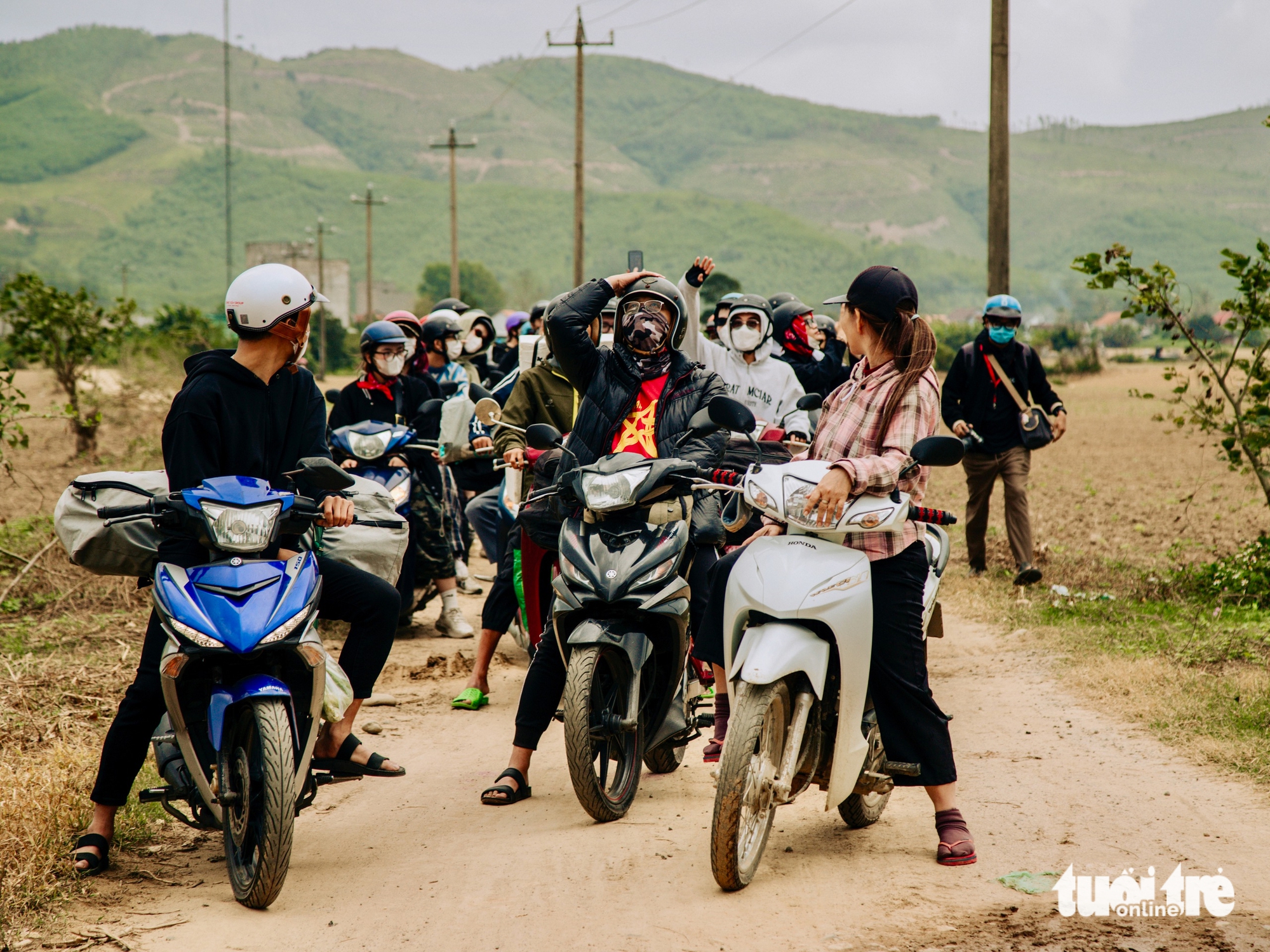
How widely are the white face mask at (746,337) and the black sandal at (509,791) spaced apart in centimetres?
355

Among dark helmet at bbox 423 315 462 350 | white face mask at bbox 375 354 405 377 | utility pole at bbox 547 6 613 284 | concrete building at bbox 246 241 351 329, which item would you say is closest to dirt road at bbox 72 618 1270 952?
white face mask at bbox 375 354 405 377

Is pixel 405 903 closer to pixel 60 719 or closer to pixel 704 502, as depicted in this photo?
pixel 704 502

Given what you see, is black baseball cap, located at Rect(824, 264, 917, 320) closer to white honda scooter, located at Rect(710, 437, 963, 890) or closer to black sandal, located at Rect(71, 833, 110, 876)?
white honda scooter, located at Rect(710, 437, 963, 890)

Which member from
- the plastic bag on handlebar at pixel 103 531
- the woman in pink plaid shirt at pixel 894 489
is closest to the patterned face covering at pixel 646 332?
the woman in pink plaid shirt at pixel 894 489

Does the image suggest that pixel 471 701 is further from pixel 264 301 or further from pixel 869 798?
pixel 264 301

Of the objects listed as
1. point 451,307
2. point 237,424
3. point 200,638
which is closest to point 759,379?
point 237,424

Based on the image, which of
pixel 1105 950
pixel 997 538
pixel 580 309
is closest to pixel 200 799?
pixel 580 309

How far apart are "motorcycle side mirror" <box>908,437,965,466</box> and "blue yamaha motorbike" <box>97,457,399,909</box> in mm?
2012

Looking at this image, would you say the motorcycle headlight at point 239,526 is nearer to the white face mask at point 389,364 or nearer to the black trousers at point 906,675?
the black trousers at point 906,675

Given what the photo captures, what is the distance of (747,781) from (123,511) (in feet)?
7.43

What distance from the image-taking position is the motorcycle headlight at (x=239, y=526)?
4215mm

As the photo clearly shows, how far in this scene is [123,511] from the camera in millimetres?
4301

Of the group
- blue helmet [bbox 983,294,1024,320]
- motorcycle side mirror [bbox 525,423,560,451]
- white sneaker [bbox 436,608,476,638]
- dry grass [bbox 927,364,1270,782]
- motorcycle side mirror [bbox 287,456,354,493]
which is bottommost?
white sneaker [bbox 436,608,476,638]

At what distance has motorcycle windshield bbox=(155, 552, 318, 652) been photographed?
4125mm
